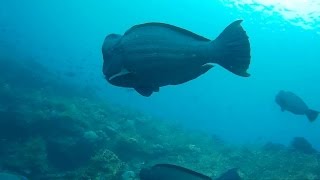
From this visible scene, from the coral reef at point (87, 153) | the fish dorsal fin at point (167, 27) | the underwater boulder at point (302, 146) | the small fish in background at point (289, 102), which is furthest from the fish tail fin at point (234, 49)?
the underwater boulder at point (302, 146)

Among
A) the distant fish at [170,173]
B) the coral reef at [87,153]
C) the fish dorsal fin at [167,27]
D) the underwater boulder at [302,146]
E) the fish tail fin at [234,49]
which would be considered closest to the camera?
the fish tail fin at [234,49]

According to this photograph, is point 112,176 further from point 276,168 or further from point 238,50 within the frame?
point 238,50

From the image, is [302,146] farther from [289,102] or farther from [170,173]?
[170,173]

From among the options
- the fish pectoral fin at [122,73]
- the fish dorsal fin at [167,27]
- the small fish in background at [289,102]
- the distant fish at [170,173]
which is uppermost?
the small fish in background at [289,102]

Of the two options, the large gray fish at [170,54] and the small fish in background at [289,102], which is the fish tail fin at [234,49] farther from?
the small fish in background at [289,102]

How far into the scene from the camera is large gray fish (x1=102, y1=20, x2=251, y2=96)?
2600 millimetres

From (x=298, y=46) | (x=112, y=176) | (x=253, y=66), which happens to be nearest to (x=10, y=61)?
(x=112, y=176)

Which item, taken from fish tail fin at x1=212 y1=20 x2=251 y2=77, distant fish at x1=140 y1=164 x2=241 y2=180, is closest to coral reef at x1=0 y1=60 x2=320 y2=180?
distant fish at x1=140 y1=164 x2=241 y2=180

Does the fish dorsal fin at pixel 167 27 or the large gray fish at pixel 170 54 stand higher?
the fish dorsal fin at pixel 167 27

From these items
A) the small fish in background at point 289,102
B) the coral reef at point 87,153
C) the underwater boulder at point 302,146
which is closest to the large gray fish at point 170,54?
the coral reef at point 87,153

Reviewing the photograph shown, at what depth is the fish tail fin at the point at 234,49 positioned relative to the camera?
2.55 metres

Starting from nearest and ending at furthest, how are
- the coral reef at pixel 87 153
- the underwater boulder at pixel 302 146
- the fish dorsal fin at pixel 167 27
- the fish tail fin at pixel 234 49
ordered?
the fish tail fin at pixel 234 49
the fish dorsal fin at pixel 167 27
the coral reef at pixel 87 153
the underwater boulder at pixel 302 146

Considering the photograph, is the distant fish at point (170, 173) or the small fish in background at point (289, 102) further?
the small fish in background at point (289, 102)

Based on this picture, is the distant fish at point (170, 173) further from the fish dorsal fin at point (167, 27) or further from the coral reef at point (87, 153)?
the coral reef at point (87, 153)
